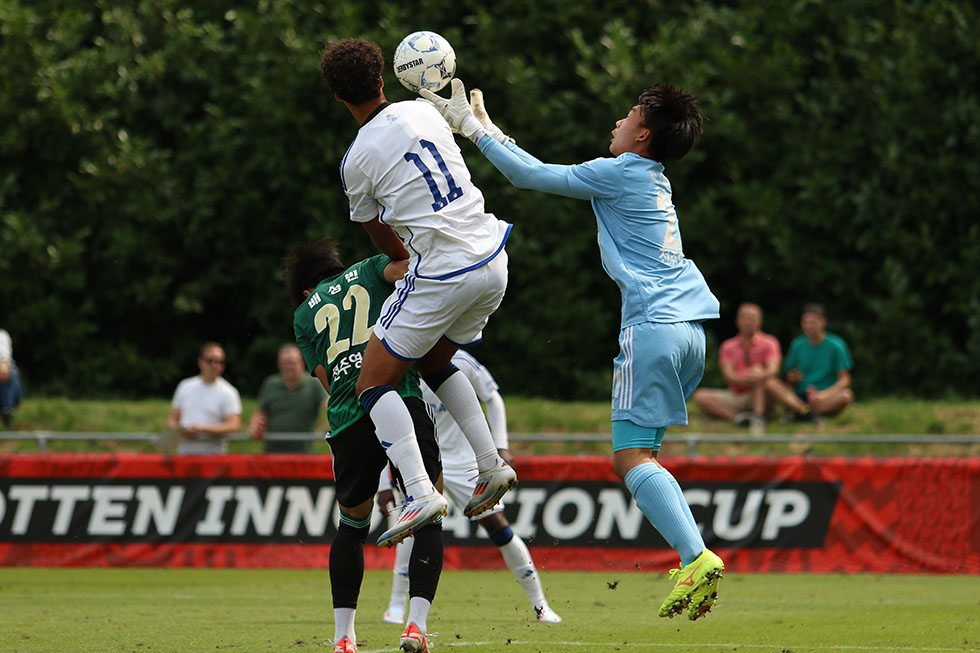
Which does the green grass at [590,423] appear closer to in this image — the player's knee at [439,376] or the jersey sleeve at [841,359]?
the jersey sleeve at [841,359]

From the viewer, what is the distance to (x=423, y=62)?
6.33 meters

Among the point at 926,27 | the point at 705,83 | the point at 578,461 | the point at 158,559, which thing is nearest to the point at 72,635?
the point at 158,559

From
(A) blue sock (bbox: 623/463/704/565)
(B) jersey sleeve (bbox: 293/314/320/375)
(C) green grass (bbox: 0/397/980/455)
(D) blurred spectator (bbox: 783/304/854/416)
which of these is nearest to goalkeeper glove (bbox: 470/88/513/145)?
(B) jersey sleeve (bbox: 293/314/320/375)

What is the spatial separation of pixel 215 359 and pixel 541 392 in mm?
6887

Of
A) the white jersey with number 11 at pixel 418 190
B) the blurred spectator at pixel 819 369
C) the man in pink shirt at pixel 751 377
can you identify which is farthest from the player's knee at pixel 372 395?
the blurred spectator at pixel 819 369

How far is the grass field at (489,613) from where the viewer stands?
7371 millimetres

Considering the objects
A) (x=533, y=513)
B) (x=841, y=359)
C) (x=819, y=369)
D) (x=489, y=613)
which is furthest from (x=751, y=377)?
(x=489, y=613)

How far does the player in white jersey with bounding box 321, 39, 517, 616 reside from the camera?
603cm

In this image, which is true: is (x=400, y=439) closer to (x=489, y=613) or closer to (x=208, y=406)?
(x=489, y=613)

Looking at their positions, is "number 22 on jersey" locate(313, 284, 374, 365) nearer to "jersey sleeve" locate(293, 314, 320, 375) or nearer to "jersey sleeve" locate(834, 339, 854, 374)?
"jersey sleeve" locate(293, 314, 320, 375)

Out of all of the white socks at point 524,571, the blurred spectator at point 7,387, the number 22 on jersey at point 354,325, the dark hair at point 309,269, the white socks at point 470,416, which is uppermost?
the dark hair at point 309,269

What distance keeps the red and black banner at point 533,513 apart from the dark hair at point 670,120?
696 cm

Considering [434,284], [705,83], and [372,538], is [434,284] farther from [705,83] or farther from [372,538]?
[705,83]

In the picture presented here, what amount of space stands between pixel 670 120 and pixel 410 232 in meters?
1.43
